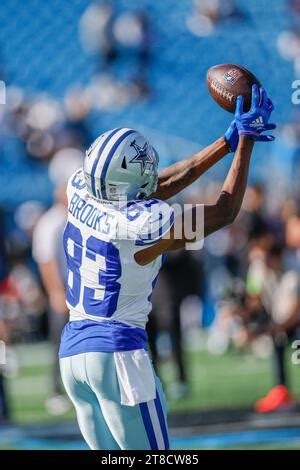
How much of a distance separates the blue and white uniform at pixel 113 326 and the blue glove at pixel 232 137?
0.53 metres

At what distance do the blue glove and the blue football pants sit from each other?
99 cm

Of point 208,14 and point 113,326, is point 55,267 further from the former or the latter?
point 208,14

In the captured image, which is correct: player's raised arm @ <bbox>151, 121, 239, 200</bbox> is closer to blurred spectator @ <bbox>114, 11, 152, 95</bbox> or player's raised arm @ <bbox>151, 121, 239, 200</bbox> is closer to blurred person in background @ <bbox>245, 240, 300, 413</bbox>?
blurred person in background @ <bbox>245, 240, 300, 413</bbox>

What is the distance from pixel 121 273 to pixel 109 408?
1.53 ft

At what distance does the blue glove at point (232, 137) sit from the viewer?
140 inches

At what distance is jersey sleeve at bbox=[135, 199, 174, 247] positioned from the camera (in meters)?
3.11

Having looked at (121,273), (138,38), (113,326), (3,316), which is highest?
(138,38)

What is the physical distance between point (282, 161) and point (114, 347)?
5499 mm

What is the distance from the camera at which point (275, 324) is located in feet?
21.9

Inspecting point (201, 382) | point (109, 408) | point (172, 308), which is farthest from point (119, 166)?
point (201, 382)

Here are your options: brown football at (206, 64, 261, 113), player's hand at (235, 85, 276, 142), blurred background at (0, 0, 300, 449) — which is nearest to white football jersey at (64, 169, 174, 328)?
player's hand at (235, 85, 276, 142)

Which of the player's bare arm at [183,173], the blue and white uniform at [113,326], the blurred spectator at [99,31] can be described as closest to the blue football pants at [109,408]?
the blue and white uniform at [113,326]

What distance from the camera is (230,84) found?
12.0ft

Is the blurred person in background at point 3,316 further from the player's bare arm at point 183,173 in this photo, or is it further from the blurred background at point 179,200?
the player's bare arm at point 183,173
